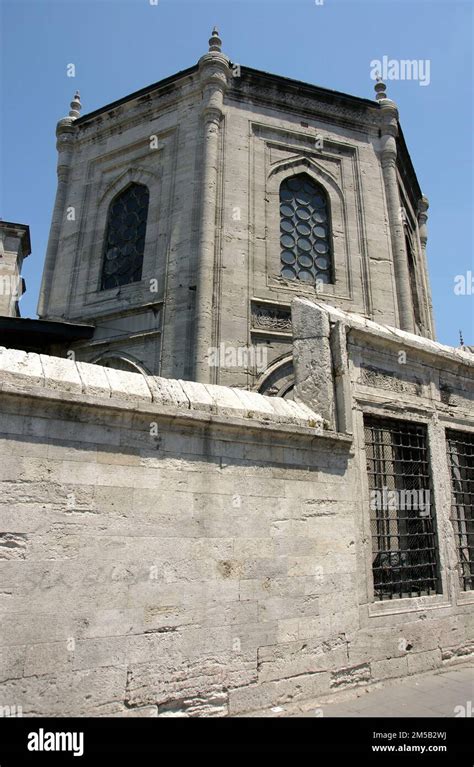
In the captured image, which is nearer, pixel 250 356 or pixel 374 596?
pixel 374 596

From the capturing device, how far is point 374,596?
5.33 meters

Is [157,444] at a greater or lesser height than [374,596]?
greater

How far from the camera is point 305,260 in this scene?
1216 centimetres

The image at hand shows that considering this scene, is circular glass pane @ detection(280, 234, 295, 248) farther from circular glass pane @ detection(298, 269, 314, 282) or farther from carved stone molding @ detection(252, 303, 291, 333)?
carved stone molding @ detection(252, 303, 291, 333)

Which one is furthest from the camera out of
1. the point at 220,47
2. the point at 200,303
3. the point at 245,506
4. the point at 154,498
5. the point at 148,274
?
the point at 220,47

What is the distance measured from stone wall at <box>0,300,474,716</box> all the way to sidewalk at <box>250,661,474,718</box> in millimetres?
110

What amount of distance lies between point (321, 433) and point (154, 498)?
1.85 m

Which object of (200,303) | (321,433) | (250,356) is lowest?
(321,433)

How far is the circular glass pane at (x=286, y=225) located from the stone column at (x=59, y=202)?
614 cm

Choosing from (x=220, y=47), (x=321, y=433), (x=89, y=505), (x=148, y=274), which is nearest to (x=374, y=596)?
(x=321, y=433)

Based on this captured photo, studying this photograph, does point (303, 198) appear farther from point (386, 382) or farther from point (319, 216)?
point (386, 382)

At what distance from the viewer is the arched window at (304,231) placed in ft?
39.5

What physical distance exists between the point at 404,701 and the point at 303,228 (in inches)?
411

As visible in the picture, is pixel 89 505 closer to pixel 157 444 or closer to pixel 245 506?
pixel 157 444
